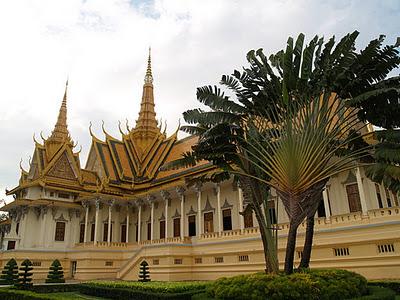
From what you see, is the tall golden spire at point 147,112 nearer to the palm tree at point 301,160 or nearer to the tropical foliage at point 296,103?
the tropical foliage at point 296,103

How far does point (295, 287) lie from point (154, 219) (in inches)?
884

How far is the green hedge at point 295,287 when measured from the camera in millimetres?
7574

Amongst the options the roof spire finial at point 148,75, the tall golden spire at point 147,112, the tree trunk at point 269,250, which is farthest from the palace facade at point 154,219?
the roof spire finial at point 148,75

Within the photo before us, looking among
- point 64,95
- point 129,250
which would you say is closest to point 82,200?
point 129,250

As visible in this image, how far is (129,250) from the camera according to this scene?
87.5 ft

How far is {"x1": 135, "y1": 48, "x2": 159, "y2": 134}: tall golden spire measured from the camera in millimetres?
40250

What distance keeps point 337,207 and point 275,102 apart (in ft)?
34.9

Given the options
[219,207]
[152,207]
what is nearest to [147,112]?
[152,207]

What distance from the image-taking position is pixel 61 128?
122 feet

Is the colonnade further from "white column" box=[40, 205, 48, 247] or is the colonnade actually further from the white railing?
"white column" box=[40, 205, 48, 247]

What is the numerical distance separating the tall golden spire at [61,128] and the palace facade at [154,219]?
10 cm

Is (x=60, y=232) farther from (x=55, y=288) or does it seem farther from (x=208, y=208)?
(x=208, y=208)

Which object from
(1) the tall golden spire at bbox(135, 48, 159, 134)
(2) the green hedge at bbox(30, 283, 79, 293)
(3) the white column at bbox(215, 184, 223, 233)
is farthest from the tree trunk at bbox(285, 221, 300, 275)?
(1) the tall golden spire at bbox(135, 48, 159, 134)

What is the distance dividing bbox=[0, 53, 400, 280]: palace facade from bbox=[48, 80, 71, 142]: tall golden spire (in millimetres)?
102
